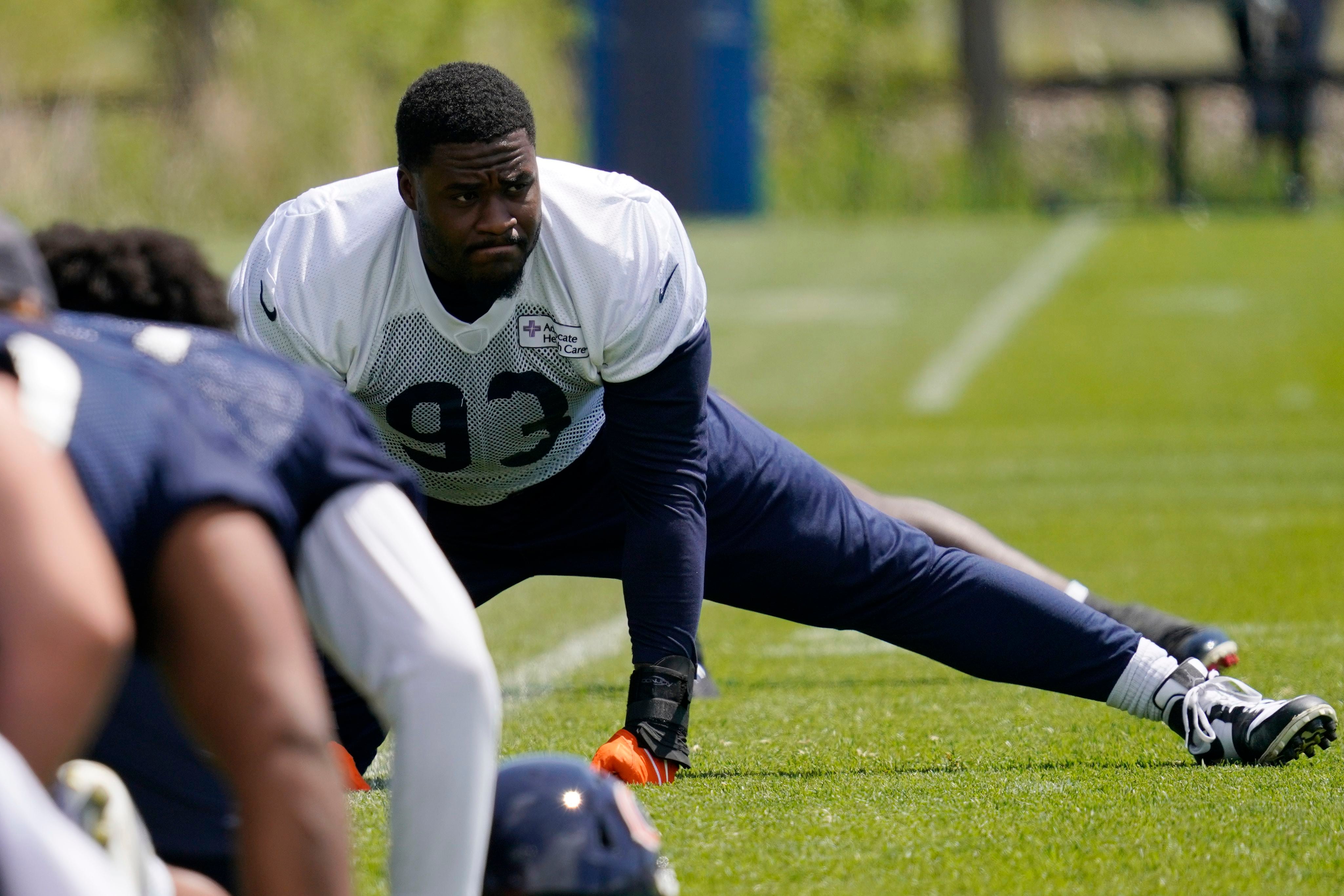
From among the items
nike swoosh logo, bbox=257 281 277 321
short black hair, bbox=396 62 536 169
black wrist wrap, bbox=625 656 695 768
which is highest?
short black hair, bbox=396 62 536 169

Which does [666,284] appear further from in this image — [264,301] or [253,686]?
[253,686]

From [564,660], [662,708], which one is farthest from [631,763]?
[564,660]

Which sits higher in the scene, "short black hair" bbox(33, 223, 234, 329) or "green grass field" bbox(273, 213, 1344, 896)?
"short black hair" bbox(33, 223, 234, 329)

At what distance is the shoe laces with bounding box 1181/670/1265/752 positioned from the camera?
4.11 meters

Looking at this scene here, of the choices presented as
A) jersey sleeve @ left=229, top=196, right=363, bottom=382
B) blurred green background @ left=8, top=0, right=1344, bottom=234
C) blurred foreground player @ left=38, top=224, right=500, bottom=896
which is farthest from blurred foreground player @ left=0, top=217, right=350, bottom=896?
blurred green background @ left=8, top=0, right=1344, bottom=234

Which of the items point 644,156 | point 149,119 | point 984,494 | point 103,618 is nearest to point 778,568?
point 103,618

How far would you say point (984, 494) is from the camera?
9883 millimetres

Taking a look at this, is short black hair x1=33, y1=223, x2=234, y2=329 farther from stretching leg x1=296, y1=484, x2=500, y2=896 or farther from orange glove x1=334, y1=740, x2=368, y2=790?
orange glove x1=334, y1=740, x2=368, y2=790

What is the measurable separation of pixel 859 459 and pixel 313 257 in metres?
7.52

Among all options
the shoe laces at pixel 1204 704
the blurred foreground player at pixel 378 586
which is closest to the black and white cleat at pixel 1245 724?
the shoe laces at pixel 1204 704

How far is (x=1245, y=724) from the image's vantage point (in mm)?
4074

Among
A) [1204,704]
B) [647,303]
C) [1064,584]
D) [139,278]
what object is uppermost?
[139,278]

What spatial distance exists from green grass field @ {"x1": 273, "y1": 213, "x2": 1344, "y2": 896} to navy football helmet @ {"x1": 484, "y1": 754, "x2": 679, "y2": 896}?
12.8 inches

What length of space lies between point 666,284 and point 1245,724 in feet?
4.76
